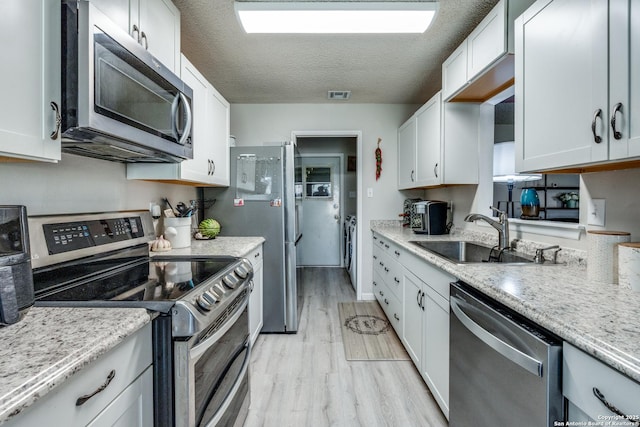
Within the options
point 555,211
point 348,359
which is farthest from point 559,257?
point 348,359

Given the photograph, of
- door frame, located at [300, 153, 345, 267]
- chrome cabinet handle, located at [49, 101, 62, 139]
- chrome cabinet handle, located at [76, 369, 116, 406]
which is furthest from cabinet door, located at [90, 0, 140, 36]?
door frame, located at [300, 153, 345, 267]

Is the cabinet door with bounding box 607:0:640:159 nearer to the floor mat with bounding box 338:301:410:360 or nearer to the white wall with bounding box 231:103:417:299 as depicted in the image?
the floor mat with bounding box 338:301:410:360

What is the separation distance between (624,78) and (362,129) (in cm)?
288

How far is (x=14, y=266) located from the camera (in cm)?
78

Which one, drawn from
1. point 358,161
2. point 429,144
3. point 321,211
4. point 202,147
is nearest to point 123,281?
point 202,147

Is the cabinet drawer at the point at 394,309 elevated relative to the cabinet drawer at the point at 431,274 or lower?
lower

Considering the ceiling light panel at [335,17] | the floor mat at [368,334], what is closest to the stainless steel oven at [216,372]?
the floor mat at [368,334]

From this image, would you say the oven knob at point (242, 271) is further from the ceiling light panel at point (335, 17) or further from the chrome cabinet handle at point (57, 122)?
the ceiling light panel at point (335, 17)

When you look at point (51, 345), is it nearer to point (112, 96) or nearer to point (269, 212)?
point (112, 96)

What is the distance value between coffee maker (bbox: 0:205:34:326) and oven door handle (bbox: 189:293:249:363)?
17.4 inches

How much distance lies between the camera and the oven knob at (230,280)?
4.36 feet

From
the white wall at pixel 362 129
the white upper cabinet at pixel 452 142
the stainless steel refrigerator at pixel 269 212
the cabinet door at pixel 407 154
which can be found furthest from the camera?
the white wall at pixel 362 129

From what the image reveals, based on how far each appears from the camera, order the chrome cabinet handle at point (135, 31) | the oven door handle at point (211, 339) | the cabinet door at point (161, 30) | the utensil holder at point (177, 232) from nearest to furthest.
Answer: the oven door handle at point (211, 339), the chrome cabinet handle at point (135, 31), the cabinet door at point (161, 30), the utensil holder at point (177, 232)

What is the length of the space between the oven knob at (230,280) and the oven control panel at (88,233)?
2.18ft
